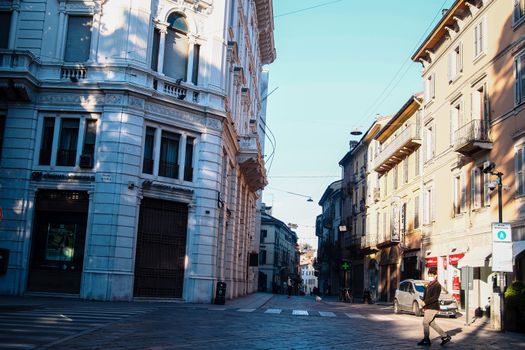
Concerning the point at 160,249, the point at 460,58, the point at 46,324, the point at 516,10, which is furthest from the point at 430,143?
the point at 46,324

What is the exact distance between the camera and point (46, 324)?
1319 centimetres

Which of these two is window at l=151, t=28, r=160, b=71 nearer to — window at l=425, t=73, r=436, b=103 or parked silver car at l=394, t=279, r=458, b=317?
parked silver car at l=394, t=279, r=458, b=317

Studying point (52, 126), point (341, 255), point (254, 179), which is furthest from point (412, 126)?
point (341, 255)

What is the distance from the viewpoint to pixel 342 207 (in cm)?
7019

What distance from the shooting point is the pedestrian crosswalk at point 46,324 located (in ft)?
34.2

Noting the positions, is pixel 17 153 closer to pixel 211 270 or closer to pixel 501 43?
pixel 211 270

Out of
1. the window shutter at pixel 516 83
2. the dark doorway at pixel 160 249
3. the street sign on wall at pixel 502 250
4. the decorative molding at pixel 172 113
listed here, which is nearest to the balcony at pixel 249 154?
the decorative molding at pixel 172 113

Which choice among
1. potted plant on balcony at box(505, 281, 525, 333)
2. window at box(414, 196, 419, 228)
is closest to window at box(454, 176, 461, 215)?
window at box(414, 196, 419, 228)

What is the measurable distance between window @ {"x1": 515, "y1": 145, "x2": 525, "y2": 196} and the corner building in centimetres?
1262

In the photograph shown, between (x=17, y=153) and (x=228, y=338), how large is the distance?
16.5 meters

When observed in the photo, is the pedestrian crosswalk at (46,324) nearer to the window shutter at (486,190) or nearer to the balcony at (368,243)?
the window shutter at (486,190)

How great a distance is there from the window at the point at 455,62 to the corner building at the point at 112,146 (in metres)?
11.9

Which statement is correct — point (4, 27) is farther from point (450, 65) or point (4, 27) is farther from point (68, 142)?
point (450, 65)

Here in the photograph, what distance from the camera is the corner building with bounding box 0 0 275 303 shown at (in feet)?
80.9
